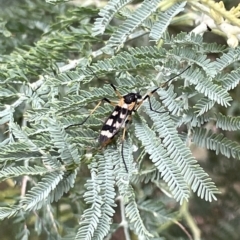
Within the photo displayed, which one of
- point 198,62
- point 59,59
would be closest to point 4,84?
point 59,59

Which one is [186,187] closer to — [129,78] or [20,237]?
[129,78]

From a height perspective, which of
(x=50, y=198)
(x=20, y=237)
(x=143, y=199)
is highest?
(x=50, y=198)

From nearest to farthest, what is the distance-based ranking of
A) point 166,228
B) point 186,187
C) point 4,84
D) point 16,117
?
1. point 186,187
2. point 4,84
3. point 16,117
4. point 166,228

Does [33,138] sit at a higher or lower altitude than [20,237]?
higher

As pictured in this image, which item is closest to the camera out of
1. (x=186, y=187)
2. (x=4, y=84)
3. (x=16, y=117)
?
(x=186, y=187)

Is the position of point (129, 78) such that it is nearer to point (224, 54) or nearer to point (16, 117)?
point (224, 54)

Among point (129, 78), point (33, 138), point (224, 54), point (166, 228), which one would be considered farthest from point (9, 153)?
point (166, 228)

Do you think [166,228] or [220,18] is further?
[166,228]
